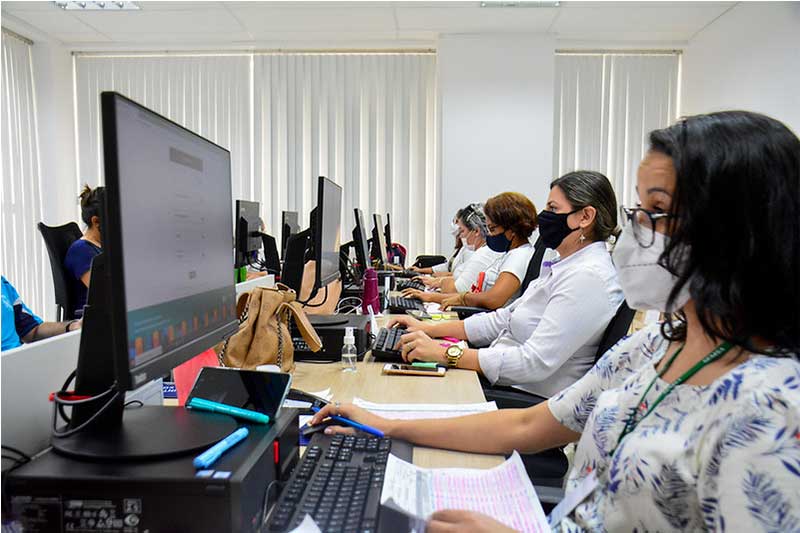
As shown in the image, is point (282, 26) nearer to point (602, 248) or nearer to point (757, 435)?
point (602, 248)

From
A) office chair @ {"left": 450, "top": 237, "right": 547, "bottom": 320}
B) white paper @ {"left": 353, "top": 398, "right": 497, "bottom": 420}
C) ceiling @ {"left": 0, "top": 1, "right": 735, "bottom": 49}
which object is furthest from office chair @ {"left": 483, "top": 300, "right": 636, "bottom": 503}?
ceiling @ {"left": 0, "top": 1, "right": 735, "bottom": 49}

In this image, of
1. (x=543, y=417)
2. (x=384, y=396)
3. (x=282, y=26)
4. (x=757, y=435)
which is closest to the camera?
(x=757, y=435)

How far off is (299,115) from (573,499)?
5.61 meters

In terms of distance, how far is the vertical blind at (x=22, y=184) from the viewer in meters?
5.20

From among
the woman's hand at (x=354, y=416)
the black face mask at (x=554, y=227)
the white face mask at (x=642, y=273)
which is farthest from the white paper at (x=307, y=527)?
the black face mask at (x=554, y=227)

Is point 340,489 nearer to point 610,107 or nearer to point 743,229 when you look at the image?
point 743,229

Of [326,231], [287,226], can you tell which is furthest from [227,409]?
[287,226]

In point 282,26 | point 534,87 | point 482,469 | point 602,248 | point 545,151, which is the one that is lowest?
point 482,469

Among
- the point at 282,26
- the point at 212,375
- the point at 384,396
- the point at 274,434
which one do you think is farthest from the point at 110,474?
the point at 282,26

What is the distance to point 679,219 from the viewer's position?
0.78m

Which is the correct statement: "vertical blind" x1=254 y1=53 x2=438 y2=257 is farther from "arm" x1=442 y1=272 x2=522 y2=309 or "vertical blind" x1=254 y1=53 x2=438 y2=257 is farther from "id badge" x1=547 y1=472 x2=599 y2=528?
"id badge" x1=547 y1=472 x2=599 y2=528

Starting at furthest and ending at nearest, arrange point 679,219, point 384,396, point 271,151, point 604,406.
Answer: point 271,151 < point 384,396 < point 604,406 < point 679,219

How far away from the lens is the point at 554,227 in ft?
6.38

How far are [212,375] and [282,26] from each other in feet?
16.6
